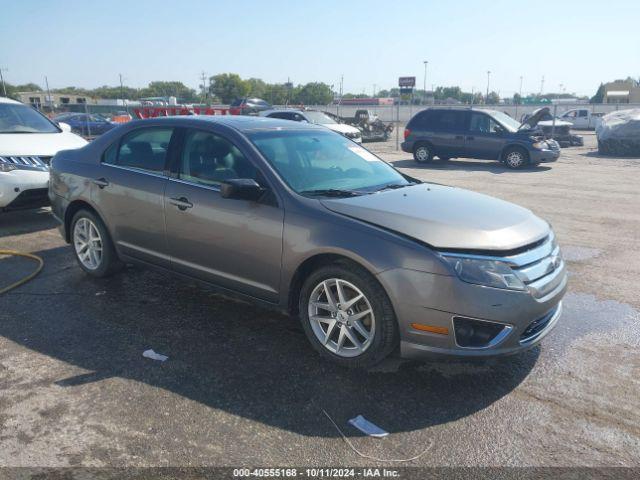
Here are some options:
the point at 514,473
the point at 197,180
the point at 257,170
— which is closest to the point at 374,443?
the point at 514,473

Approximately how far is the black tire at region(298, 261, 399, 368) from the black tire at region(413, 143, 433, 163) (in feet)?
46.4

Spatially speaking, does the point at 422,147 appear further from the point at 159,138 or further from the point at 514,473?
the point at 514,473

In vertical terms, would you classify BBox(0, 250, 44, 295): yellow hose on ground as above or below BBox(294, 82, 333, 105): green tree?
below

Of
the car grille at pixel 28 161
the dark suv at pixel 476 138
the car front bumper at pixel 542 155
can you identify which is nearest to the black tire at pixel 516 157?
the dark suv at pixel 476 138

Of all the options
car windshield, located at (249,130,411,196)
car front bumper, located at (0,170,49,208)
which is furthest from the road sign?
car windshield, located at (249,130,411,196)

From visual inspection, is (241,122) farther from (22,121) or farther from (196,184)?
(22,121)

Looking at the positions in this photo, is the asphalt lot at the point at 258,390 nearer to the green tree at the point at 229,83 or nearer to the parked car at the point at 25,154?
the parked car at the point at 25,154

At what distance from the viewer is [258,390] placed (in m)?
3.35

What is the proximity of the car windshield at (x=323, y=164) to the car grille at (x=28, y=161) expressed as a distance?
458 cm

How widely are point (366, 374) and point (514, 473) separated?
1.16m

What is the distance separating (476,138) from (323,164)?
513 inches

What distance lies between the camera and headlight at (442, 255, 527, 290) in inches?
123

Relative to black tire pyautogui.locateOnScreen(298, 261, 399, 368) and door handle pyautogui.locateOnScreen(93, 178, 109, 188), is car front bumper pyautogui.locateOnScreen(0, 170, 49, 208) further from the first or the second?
black tire pyautogui.locateOnScreen(298, 261, 399, 368)

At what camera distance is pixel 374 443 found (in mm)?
2838
